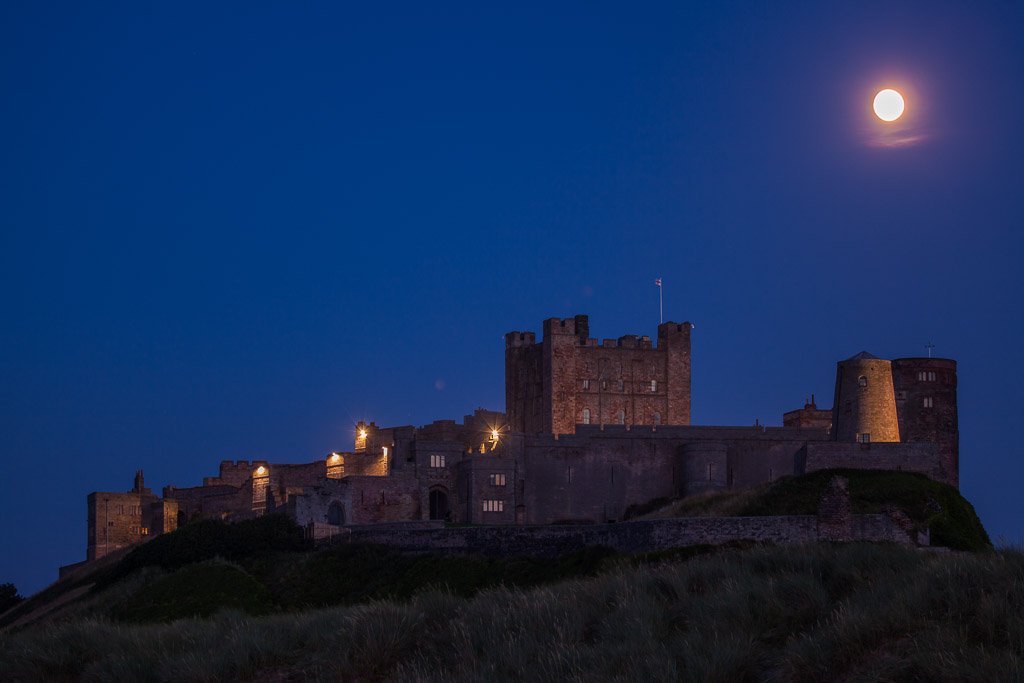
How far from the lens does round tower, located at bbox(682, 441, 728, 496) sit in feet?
179

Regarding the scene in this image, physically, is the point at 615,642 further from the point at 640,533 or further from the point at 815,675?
the point at 640,533

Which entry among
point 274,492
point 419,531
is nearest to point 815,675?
point 419,531

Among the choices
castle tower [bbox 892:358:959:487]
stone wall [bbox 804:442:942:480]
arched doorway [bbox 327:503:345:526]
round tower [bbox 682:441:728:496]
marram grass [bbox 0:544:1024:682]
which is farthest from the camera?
arched doorway [bbox 327:503:345:526]

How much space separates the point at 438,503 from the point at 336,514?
564 cm

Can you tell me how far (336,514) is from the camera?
181 feet

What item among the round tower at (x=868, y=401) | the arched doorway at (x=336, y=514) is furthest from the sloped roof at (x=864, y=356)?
the arched doorway at (x=336, y=514)

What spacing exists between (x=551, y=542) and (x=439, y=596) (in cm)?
1967

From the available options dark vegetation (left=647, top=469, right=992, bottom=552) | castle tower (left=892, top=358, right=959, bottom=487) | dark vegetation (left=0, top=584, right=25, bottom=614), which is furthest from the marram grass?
dark vegetation (left=0, top=584, right=25, bottom=614)

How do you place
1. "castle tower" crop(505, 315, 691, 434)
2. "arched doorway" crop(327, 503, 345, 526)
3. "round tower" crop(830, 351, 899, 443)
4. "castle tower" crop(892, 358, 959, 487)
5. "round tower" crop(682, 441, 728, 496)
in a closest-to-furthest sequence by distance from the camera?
"round tower" crop(830, 351, 899, 443) < "castle tower" crop(892, 358, 959, 487) < "round tower" crop(682, 441, 728, 496) < "arched doorway" crop(327, 503, 345, 526) < "castle tower" crop(505, 315, 691, 434)

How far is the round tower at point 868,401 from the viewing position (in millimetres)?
51656

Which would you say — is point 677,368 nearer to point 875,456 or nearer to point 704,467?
point 704,467

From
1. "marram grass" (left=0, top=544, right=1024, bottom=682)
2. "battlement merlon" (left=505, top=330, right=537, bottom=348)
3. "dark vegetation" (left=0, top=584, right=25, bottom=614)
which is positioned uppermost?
"battlement merlon" (left=505, top=330, right=537, bottom=348)

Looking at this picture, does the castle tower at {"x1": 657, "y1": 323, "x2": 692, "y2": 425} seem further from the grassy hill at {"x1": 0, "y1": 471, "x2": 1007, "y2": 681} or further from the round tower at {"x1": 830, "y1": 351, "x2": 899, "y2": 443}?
the grassy hill at {"x1": 0, "y1": 471, "x2": 1007, "y2": 681}

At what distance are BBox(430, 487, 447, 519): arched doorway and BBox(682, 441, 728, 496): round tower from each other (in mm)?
12858
